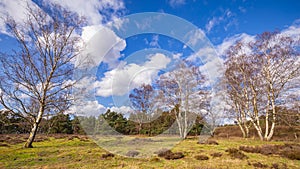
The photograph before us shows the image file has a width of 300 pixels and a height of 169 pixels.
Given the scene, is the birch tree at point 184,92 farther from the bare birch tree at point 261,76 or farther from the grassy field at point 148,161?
the grassy field at point 148,161

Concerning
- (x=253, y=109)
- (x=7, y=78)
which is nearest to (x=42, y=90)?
(x=7, y=78)

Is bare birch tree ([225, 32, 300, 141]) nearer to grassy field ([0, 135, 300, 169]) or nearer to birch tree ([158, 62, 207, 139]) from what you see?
birch tree ([158, 62, 207, 139])

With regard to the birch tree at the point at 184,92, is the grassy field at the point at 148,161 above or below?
below

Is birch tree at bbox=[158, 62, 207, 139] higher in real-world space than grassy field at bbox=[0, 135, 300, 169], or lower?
higher

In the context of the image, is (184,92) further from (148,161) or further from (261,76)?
(148,161)

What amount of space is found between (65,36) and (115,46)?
361 inches

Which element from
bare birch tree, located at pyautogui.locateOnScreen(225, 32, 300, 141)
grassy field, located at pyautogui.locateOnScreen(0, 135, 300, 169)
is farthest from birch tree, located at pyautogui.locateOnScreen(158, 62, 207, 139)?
grassy field, located at pyautogui.locateOnScreen(0, 135, 300, 169)

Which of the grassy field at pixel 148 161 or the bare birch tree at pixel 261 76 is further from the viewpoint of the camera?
the bare birch tree at pixel 261 76

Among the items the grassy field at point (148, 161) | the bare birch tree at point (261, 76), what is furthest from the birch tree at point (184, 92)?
the grassy field at point (148, 161)

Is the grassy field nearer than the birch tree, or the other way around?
the grassy field

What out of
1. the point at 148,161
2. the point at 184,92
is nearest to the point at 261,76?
the point at 184,92

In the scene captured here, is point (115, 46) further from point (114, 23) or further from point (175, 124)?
point (175, 124)

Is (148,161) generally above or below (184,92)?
below

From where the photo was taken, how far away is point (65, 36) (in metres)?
15.4
